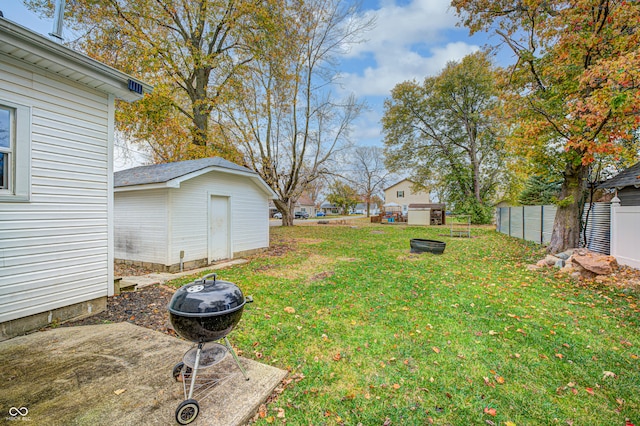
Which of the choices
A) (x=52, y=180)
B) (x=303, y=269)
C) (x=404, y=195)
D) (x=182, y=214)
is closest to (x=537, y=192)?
(x=303, y=269)

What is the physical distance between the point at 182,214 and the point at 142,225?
1389 millimetres

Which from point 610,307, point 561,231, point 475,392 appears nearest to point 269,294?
point 475,392

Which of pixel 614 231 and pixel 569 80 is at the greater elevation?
pixel 569 80

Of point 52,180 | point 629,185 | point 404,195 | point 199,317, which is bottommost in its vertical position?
point 199,317

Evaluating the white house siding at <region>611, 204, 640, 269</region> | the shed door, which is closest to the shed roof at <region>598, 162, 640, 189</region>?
the white house siding at <region>611, 204, 640, 269</region>

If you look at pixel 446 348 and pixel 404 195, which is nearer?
pixel 446 348

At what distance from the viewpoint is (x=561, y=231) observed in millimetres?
8297

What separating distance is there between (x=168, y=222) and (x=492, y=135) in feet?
81.2

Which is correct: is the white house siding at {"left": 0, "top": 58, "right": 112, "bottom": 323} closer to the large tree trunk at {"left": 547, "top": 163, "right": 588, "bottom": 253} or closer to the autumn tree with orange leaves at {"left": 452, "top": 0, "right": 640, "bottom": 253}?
the autumn tree with orange leaves at {"left": 452, "top": 0, "right": 640, "bottom": 253}

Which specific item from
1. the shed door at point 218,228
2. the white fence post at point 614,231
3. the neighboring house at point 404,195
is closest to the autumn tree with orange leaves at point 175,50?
the shed door at point 218,228

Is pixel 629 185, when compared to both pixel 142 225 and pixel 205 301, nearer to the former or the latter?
pixel 205 301

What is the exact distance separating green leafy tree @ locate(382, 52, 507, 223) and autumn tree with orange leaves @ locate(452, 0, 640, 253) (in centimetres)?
1385

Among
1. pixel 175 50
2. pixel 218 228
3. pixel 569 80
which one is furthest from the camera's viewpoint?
pixel 175 50

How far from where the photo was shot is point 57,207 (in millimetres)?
3816
